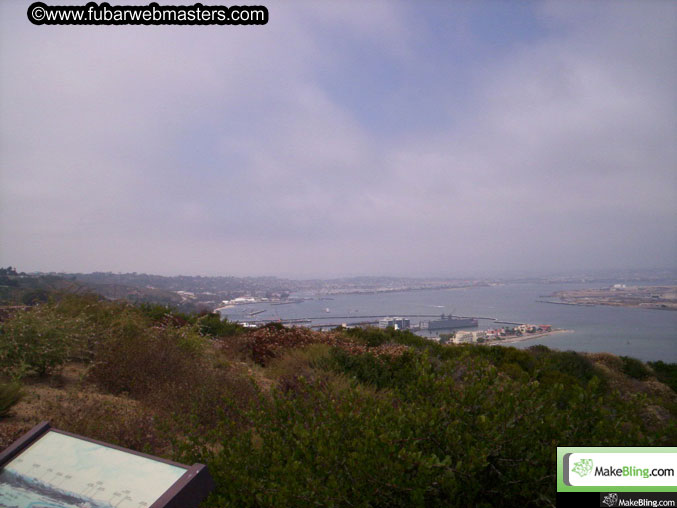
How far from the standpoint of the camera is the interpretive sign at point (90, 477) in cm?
211

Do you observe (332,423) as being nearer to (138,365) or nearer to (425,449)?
(425,449)

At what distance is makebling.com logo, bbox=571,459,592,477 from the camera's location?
7.39 feet

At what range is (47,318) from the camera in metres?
6.94

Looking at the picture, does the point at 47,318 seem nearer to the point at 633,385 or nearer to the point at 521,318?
the point at 633,385

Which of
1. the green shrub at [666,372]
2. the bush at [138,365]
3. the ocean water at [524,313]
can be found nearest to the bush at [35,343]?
the bush at [138,365]


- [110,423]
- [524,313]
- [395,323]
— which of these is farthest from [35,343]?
[524,313]

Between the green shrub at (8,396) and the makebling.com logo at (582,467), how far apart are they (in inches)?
223

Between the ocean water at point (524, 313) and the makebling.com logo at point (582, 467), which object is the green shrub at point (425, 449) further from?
the ocean water at point (524, 313)

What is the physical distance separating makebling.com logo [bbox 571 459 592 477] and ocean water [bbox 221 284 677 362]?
1073cm

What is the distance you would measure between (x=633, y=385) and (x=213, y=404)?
10.6m

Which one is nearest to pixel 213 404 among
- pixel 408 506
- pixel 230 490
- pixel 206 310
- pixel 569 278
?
pixel 230 490

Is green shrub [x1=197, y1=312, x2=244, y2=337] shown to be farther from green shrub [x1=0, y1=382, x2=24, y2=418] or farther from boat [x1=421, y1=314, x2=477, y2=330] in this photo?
green shrub [x1=0, y1=382, x2=24, y2=418]

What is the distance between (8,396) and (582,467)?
5.72 meters

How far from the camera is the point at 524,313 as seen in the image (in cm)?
1628
